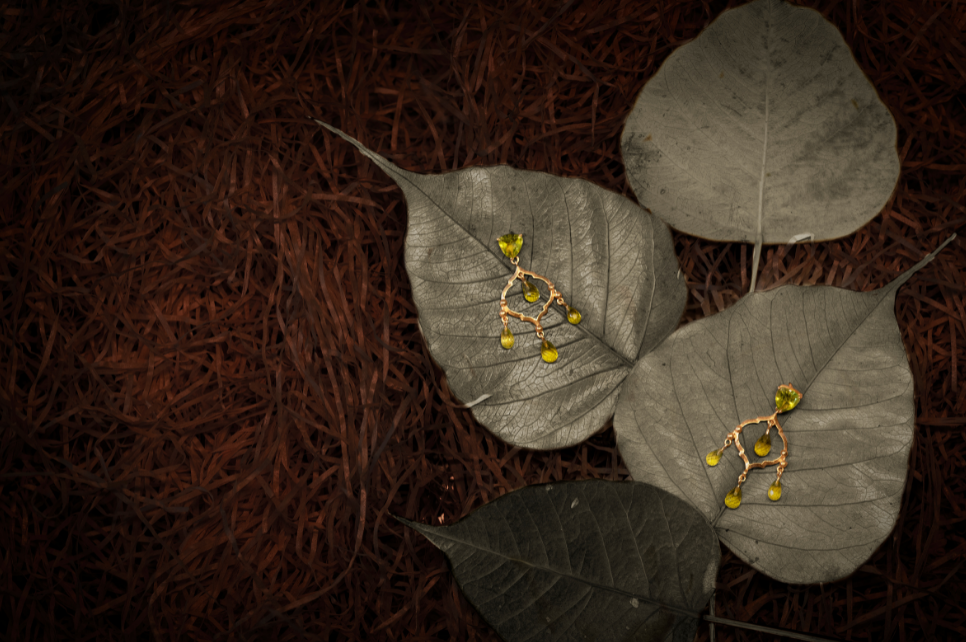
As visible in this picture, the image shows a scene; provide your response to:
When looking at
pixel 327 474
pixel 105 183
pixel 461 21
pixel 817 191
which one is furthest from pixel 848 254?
pixel 105 183

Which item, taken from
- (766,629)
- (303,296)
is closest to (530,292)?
(303,296)

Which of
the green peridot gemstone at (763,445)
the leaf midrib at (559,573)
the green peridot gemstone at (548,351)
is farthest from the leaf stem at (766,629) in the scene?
the green peridot gemstone at (548,351)

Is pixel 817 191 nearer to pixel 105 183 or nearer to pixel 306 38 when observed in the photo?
pixel 306 38

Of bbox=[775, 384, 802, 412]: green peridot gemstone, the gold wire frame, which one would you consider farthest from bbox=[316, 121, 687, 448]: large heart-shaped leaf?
bbox=[775, 384, 802, 412]: green peridot gemstone

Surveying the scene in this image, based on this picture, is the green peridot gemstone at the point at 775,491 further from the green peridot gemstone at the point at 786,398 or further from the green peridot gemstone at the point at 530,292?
the green peridot gemstone at the point at 530,292

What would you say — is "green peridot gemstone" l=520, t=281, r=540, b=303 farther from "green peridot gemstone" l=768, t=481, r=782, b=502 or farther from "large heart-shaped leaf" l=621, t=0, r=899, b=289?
"green peridot gemstone" l=768, t=481, r=782, b=502

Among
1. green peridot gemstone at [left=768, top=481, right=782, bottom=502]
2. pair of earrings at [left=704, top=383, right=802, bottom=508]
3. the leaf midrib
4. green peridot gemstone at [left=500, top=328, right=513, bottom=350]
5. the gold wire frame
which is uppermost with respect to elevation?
the gold wire frame

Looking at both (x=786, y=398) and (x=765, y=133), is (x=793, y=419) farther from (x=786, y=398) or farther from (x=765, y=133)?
(x=765, y=133)
